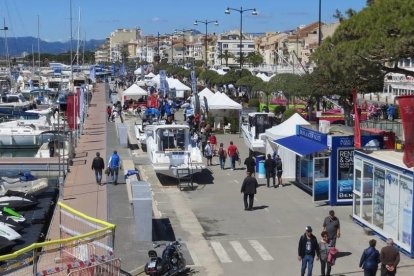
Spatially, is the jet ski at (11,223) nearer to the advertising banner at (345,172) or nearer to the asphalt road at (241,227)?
the asphalt road at (241,227)

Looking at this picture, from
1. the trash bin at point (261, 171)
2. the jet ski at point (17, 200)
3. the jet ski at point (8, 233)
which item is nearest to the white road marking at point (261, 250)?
the jet ski at point (8, 233)

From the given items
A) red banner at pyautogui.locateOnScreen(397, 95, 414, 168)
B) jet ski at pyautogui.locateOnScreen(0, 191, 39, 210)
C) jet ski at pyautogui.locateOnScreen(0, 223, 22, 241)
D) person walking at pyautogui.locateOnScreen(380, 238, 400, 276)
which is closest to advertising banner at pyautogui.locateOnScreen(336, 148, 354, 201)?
red banner at pyautogui.locateOnScreen(397, 95, 414, 168)

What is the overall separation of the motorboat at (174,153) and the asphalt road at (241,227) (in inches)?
26.6

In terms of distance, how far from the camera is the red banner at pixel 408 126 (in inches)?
616

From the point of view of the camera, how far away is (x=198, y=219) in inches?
818

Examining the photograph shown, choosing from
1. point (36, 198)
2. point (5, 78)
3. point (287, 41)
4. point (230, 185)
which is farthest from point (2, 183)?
point (287, 41)

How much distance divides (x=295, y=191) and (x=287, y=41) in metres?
126

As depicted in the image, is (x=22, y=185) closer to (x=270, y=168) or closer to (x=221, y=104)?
(x=270, y=168)

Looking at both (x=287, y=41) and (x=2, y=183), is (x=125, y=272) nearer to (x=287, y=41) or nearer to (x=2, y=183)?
(x=2, y=183)

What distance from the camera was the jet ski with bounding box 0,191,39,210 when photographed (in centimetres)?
2353

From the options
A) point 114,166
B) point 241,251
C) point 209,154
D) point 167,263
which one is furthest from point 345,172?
point 209,154

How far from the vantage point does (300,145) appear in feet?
78.9

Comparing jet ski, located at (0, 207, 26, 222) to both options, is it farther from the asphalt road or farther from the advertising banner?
the advertising banner

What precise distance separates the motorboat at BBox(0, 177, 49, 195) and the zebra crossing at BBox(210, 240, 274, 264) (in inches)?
448
